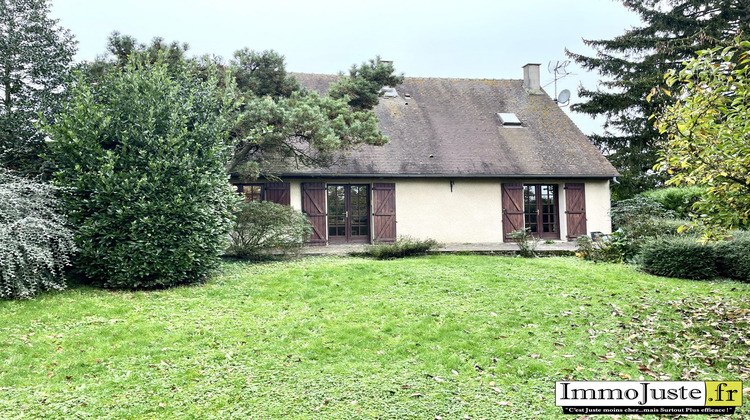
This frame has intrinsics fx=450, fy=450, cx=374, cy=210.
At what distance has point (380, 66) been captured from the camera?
9.99m

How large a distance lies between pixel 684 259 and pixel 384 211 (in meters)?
6.78

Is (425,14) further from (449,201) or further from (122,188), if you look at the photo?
(122,188)

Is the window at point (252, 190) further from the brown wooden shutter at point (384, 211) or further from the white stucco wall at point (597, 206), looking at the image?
the white stucco wall at point (597, 206)

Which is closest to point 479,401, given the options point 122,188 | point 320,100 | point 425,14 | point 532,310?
point 532,310

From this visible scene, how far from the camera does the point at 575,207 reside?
508 inches

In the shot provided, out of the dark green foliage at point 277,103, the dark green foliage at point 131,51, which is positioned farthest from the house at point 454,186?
the dark green foliage at point 131,51

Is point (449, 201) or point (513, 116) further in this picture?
point (513, 116)

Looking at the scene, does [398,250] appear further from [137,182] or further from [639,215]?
[639,215]

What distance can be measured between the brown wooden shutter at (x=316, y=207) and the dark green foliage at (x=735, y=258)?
838 cm

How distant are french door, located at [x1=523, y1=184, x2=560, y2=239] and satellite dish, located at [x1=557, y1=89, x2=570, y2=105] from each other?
4.11m

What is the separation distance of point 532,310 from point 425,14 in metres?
10.5

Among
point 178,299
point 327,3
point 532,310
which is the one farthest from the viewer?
point 327,3

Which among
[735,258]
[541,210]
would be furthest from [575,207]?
[735,258]

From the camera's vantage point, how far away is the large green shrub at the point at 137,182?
6.10m
